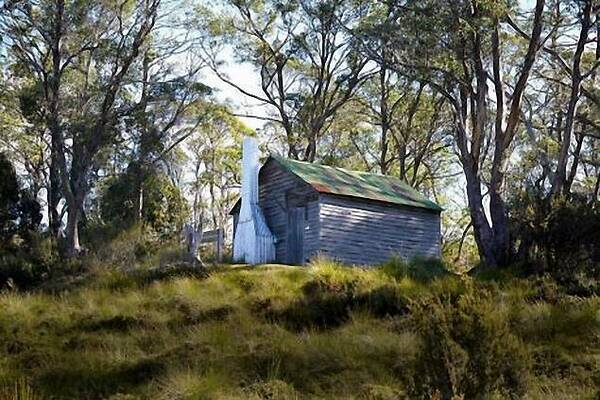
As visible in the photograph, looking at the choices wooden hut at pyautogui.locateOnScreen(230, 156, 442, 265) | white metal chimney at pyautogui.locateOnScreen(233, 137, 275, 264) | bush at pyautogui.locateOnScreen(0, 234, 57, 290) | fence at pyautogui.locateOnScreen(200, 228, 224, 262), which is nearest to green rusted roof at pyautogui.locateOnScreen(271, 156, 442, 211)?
wooden hut at pyautogui.locateOnScreen(230, 156, 442, 265)

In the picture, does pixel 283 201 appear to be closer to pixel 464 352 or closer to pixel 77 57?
pixel 77 57

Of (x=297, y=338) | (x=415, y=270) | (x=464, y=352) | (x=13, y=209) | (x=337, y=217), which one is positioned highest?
(x=13, y=209)

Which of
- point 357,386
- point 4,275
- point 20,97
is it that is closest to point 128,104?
point 20,97

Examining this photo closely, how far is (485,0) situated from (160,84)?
15.0 m

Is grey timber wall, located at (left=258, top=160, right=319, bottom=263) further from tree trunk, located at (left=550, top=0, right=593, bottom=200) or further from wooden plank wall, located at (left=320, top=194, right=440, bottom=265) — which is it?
tree trunk, located at (left=550, top=0, right=593, bottom=200)

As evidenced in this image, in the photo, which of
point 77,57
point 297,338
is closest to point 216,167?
point 77,57

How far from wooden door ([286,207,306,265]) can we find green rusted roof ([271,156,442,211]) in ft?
3.27

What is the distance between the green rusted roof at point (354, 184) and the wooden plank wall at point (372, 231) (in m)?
0.21

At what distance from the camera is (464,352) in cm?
798

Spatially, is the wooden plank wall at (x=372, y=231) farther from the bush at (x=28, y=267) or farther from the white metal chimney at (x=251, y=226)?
the bush at (x=28, y=267)

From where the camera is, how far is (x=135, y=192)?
32938 mm

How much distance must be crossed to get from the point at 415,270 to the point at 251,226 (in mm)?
6932

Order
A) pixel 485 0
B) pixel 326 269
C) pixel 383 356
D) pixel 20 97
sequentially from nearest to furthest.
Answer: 1. pixel 383 356
2. pixel 326 269
3. pixel 485 0
4. pixel 20 97

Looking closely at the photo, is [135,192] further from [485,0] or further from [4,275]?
[485,0]
